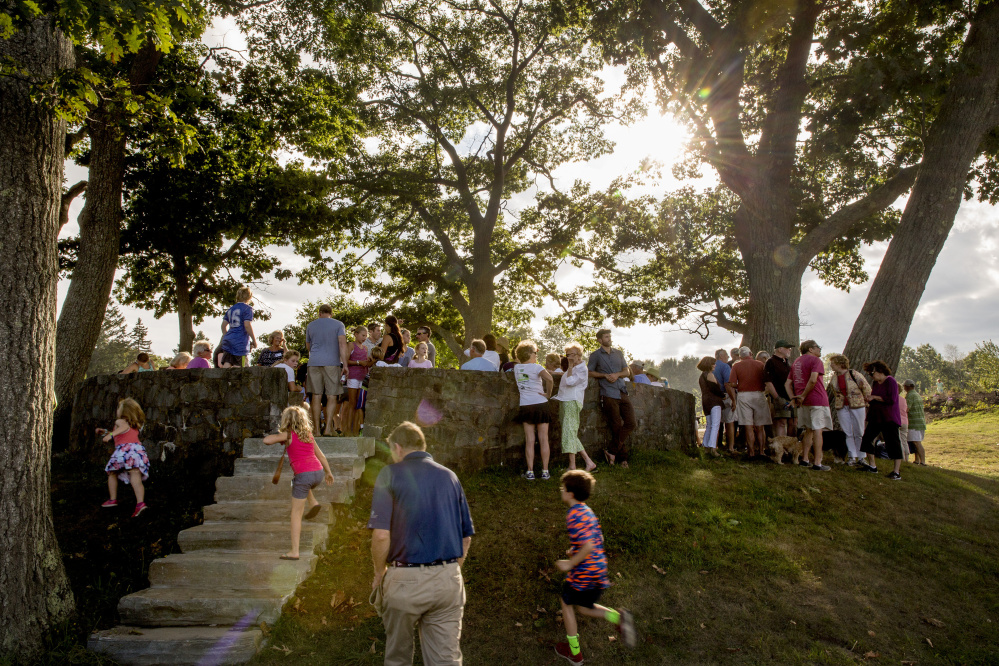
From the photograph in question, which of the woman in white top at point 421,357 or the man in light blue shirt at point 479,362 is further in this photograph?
the woman in white top at point 421,357

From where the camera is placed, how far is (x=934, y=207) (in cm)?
1112

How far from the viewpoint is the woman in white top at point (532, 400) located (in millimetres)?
7844

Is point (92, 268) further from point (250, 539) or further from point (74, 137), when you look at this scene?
point (250, 539)

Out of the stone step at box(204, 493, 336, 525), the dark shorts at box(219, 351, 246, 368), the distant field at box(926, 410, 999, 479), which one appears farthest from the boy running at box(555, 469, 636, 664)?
the distant field at box(926, 410, 999, 479)

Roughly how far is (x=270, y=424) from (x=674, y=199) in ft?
57.0

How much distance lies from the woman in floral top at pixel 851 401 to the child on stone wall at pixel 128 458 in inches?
400

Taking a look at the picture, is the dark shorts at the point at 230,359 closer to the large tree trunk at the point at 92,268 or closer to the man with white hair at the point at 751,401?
the large tree trunk at the point at 92,268

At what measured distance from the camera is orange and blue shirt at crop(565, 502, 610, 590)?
14.5 feet

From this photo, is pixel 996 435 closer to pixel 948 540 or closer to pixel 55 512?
pixel 948 540

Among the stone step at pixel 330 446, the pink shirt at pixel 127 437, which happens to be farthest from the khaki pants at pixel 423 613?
the pink shirt at pixel 127 437

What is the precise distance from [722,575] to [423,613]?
374cm

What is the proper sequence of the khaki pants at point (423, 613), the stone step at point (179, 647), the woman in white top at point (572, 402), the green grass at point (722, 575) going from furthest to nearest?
1. the woman in white top at point (572, 402)
2. the green grass at point (722, 575)
3. the stone step at point (179, 647)
4. the khaki pants at point (423, 613)

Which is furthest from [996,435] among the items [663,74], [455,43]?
[455,43]

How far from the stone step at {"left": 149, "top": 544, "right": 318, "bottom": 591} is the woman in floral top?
326 inches
